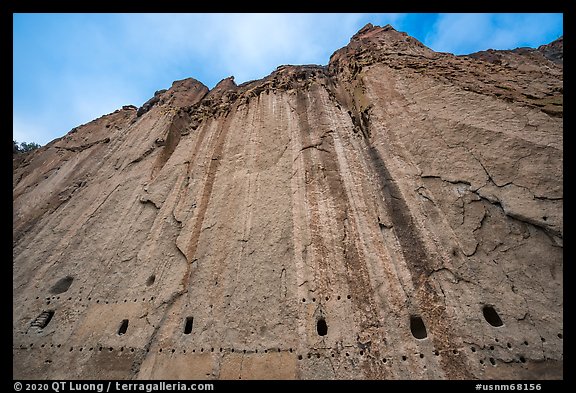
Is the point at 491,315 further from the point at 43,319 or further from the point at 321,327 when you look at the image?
the point at 43,319

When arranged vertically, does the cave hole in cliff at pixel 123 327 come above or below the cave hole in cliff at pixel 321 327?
above

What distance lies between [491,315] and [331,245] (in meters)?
3.66

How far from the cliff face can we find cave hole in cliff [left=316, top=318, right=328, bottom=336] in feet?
0.10

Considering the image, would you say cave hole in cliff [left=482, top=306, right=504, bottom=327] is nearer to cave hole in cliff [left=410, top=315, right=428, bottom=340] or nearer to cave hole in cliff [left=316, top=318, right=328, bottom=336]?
cave hole in cliff [left=410, top=315, right=428, bottom=340]

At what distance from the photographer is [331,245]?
25.0ft

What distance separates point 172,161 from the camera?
1238 cm

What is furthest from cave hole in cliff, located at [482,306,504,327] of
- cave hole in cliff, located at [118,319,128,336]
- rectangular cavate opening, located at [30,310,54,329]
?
rectangular cavate opening, located at [30,310,54,329]

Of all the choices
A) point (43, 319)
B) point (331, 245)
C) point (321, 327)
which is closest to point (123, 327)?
point (43, 319)

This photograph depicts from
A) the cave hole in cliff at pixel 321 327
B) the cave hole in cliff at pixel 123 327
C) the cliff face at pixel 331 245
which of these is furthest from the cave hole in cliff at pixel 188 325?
the cave hole in cliff at pixel 321 327

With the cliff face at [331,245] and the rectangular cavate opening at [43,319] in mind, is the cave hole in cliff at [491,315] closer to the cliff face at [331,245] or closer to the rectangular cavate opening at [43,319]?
the cliff face at [331,245]

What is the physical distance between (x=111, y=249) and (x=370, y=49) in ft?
46.1

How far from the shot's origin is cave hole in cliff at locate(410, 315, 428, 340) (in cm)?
605

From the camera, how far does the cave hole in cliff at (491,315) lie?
5813mm

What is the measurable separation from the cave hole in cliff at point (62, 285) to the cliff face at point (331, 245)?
0.05 m
